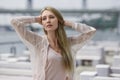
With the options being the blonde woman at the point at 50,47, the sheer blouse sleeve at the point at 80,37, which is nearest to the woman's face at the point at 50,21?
the blonde woman at the point at 50,47

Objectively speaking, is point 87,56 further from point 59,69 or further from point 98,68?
point 59,69

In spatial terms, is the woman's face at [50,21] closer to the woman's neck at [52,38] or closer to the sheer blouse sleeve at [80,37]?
the woman's neck at [52,38]

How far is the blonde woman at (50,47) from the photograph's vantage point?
147 cm

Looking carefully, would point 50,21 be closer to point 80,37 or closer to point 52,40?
point 52,40

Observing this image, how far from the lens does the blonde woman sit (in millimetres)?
1471

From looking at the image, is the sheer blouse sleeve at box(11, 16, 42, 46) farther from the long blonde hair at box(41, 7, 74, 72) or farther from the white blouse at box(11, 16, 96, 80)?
the long blonde hair at box(41, 7, 74, 72)

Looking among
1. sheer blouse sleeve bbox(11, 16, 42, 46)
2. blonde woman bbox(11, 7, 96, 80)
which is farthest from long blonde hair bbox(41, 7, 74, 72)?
sheer blouse sleeve bbox(11, 16, 42, 46)

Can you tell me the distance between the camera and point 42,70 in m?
1.48

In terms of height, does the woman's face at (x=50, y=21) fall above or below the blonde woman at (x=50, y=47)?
above

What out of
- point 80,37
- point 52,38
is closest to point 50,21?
point 52,38

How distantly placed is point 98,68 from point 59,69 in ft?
8.70

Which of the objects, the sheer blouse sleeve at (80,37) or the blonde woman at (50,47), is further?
the sheer blouse sleeve at (80,37)

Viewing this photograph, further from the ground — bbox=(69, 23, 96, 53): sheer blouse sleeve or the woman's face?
the woman's face

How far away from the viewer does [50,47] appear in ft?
4.93
